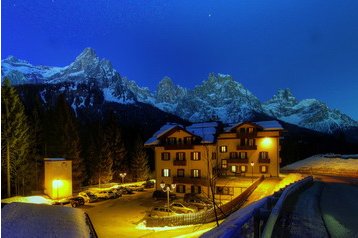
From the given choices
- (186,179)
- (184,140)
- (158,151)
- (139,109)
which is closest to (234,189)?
(186,179)

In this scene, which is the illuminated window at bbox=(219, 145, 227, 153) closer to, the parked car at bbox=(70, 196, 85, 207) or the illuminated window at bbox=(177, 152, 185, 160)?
the illuminated window at bbox=(177, 152, 185, 160)

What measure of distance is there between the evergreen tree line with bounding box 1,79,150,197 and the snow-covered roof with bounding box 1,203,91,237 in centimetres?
2417

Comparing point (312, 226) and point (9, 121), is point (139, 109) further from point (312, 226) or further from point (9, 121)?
point (312, 226)

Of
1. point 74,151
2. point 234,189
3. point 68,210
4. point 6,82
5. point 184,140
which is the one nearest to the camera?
point 68,210

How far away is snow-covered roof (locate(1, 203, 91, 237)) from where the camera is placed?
1434cm

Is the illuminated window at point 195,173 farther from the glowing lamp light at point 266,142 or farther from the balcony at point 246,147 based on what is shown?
the glowing lamp light at point 266,142

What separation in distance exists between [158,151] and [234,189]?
1354 centimetres

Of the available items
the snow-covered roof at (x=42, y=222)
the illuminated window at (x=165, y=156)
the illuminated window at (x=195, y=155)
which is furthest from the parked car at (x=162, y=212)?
the illuminated window at (x=165, y=156)

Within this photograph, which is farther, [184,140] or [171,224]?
[184,140]

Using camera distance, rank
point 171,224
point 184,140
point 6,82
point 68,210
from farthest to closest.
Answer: point 184,140 < point 6,82 < point 171,224 < point 68,210

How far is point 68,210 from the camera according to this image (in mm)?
18922

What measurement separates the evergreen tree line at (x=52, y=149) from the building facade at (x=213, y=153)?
13.4 m

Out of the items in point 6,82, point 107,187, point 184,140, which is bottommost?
point 107,187

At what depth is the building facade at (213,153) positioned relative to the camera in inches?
1750
